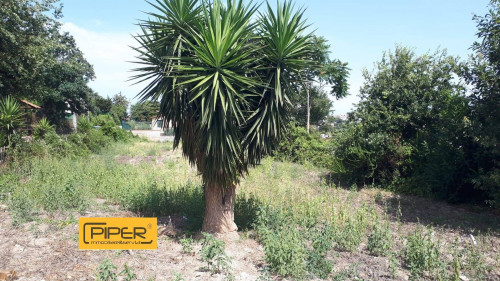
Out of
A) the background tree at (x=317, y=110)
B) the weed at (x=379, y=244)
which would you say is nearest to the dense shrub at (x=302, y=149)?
the weed at (x=379, y=244)

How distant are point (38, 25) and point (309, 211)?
40.2ft

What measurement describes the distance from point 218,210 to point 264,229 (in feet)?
3.07

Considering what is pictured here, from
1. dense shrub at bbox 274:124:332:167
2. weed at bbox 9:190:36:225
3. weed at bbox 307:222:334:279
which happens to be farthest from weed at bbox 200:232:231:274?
dense shrub at bbox 274:124:332:167

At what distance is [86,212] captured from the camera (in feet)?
22.0

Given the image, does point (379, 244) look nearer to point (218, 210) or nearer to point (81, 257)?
point (218, 210)

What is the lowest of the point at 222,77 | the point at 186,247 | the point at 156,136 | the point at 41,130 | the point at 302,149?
the point at 186,247

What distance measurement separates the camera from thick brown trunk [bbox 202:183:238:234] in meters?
5.83

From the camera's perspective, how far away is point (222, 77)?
5.00 metres

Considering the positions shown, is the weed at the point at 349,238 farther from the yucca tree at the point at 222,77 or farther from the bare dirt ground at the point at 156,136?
the bare dirt ground at the point at 156,136

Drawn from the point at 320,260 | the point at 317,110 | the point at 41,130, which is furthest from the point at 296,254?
the point at 317,110

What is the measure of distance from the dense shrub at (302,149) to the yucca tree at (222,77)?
8518mm

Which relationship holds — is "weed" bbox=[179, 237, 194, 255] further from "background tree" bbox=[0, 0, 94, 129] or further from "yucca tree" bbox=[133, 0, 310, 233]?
"background tree" bbox=[0, 0, 94, 129]

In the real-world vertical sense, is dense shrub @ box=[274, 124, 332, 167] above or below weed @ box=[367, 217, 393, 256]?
above

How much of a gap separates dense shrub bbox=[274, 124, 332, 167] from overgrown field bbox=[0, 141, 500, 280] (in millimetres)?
3668
